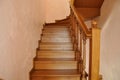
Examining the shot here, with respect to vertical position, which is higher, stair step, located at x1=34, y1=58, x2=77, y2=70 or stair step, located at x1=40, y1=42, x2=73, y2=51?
stair step, located at x1=40, y1=42, x2=73, y2=51

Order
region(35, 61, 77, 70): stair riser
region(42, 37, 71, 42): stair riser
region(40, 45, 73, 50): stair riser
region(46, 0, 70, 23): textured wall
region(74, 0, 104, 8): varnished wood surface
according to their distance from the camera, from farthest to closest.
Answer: region(46, 0, 70, 23): textured wall → region(42, 37, 71, 42): stair riser → region(74, 0, 104, 8): varnished wood surface → region(40, 45, 73, 50): stair riser → region(35, 61, 77, 70): stair riser

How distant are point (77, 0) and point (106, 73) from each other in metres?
1.82

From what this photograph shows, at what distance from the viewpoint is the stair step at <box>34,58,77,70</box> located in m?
3.47

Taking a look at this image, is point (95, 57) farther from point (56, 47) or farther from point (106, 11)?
point (106, 11)

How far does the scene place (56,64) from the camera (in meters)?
3.50

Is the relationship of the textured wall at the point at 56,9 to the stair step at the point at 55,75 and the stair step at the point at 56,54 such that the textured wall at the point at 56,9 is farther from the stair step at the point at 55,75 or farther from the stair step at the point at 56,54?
the stair step at the point at 55,75

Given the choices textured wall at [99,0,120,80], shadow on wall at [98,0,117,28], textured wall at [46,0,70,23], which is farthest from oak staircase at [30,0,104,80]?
textured wall at [46,0,70,23]

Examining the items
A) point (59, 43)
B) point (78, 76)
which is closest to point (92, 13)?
point (59, 43)

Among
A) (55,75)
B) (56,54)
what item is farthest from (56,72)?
(56,54)

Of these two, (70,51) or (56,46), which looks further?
(56,46)

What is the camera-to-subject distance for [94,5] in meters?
4.45

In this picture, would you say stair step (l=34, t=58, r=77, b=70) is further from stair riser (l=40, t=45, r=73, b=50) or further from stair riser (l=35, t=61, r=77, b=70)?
stair riser (l=40, t=45, r=73, b=50)

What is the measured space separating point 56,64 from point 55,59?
0.18m

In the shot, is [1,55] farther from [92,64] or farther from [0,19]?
[92,64]
